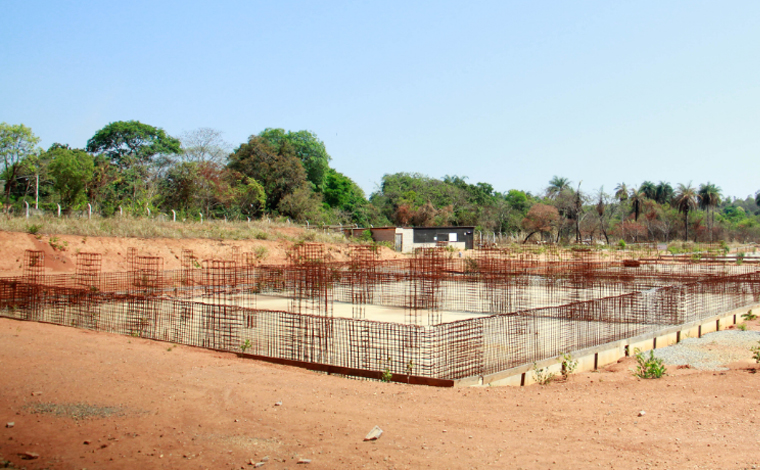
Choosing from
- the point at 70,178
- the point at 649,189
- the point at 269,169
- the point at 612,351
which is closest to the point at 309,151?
the point at 269,169

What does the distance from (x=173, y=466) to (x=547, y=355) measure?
566 cm

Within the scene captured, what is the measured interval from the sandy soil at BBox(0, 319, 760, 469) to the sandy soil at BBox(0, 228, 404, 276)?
1356 centimetres

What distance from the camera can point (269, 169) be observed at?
38.3 m

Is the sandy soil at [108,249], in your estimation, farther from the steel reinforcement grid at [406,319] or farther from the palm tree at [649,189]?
the palm tree at [649,189]

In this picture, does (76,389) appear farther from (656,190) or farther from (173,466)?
(656,190)

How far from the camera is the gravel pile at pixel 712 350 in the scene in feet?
26.7

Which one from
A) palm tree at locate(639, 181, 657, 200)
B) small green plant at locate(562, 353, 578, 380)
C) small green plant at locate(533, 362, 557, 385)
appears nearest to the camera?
small green plant at locate(533, 362, 557, 385)

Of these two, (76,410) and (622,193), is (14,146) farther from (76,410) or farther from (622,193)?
(622,193)

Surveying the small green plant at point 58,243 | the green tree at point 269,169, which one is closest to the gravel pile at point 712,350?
the small green plant at point 58,243

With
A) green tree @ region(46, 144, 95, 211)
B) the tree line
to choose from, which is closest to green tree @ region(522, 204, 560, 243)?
the tree line

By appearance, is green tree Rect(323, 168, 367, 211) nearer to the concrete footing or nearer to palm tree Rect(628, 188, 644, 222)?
palm tree Rect(628, 188, 644, 222)

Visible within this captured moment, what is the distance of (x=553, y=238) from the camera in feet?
178

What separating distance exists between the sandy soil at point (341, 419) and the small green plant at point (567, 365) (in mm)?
378

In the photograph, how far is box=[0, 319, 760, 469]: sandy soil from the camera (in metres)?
3.84
